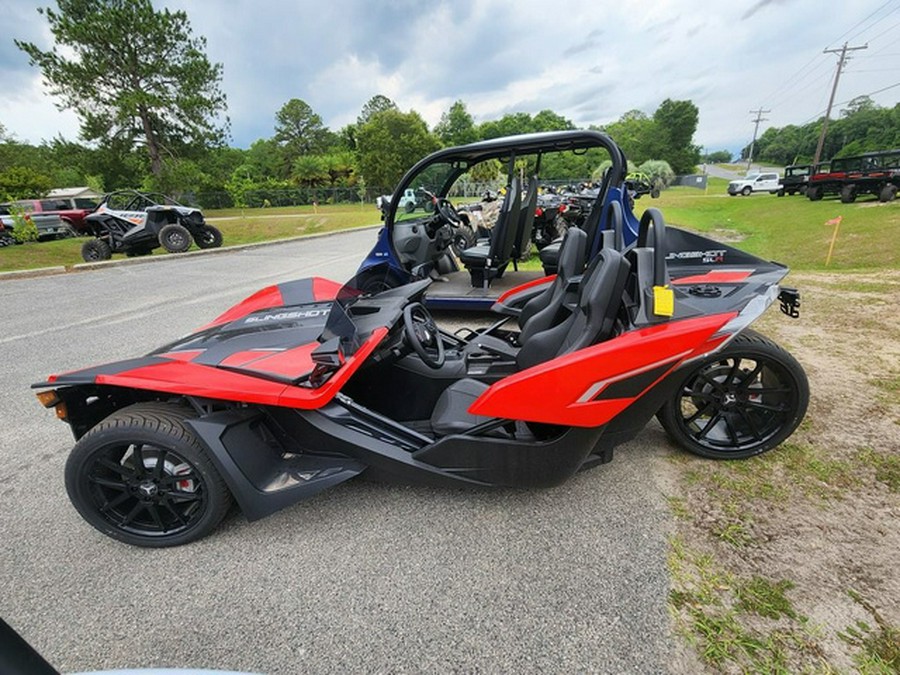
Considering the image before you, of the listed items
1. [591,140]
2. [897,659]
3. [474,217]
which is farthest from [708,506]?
[474,217]

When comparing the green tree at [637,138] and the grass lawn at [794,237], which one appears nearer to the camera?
the grass lawn at [794,237]

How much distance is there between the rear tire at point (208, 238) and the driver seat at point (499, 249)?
10.3m

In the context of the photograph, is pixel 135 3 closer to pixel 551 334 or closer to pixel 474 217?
pixel 474 217

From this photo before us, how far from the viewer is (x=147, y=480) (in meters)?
1.76

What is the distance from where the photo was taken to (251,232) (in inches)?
720

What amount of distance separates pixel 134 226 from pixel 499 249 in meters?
10.6

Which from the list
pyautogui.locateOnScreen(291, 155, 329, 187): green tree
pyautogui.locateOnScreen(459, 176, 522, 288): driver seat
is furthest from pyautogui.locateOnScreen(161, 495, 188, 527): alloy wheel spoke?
pyautogui.locateOnScreen(291, 155, 329, 187): green tree

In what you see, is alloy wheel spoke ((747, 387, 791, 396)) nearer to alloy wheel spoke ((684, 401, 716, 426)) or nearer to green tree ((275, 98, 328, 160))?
alloy wheel spoke ((684, 401, 716, 426))

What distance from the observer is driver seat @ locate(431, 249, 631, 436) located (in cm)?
186

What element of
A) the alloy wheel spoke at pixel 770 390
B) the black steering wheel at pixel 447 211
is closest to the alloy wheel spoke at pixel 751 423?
the alloy wheel spoke at pixel 770 390

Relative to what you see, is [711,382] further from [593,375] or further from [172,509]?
[172,509]

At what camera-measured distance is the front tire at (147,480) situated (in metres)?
1.70

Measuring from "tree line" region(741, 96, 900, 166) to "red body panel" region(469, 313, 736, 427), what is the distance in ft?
195

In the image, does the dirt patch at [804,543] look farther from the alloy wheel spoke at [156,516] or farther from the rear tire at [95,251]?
the rear tire at [95,251]
